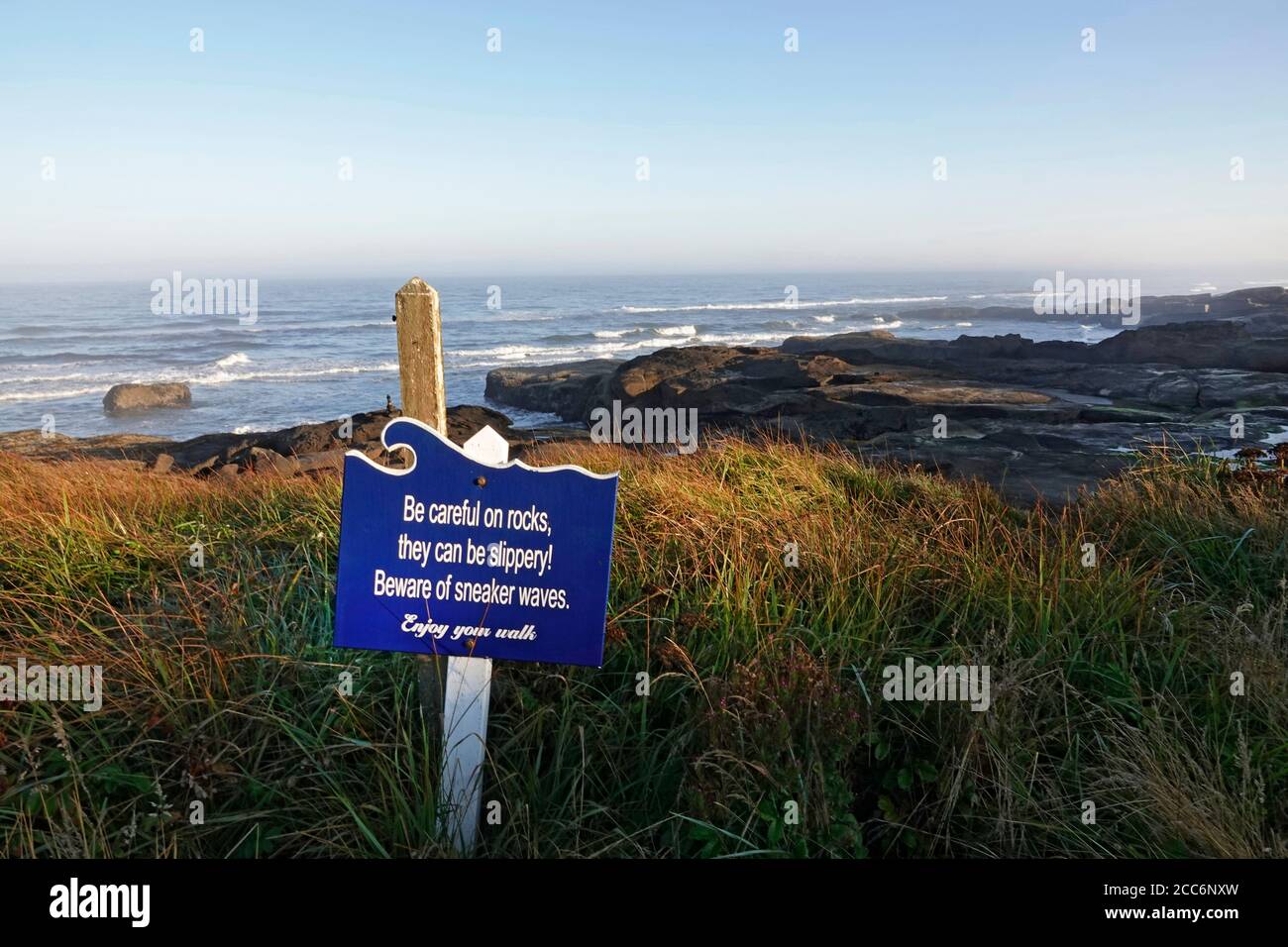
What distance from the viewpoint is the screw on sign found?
288 centimetres

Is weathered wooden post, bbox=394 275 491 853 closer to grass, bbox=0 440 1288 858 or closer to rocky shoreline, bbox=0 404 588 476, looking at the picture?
grass, bbox=0 440 1288 858

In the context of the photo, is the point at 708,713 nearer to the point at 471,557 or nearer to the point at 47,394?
the point at 471,557

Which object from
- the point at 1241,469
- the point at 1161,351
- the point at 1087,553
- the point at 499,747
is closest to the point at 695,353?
the point at 1161,351

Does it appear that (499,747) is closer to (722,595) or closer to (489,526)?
(489,526)

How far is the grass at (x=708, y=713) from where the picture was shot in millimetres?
2891

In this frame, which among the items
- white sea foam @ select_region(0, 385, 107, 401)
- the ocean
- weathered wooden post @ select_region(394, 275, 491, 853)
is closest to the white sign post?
weathered wooden post @ select_region(394, 275, 491, 853)

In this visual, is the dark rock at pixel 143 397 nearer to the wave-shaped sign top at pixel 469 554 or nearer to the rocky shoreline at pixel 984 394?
the rocky shoreline at pixel 984 394

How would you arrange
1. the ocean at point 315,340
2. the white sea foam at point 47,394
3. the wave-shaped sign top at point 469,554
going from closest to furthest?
1. the wave-shaped sign top at point 469,554
2. the ocean at point 315,340
3. the white sea foam at point 47,394

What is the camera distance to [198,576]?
4539 mm

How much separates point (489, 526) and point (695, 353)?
2266 cm

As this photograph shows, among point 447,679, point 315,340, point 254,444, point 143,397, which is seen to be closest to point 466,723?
point 447,679

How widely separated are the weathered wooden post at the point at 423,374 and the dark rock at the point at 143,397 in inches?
1158

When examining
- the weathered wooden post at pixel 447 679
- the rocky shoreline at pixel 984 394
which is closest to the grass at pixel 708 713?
the weathered wooden post at pixel 447 679

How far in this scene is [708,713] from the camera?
123 inches
